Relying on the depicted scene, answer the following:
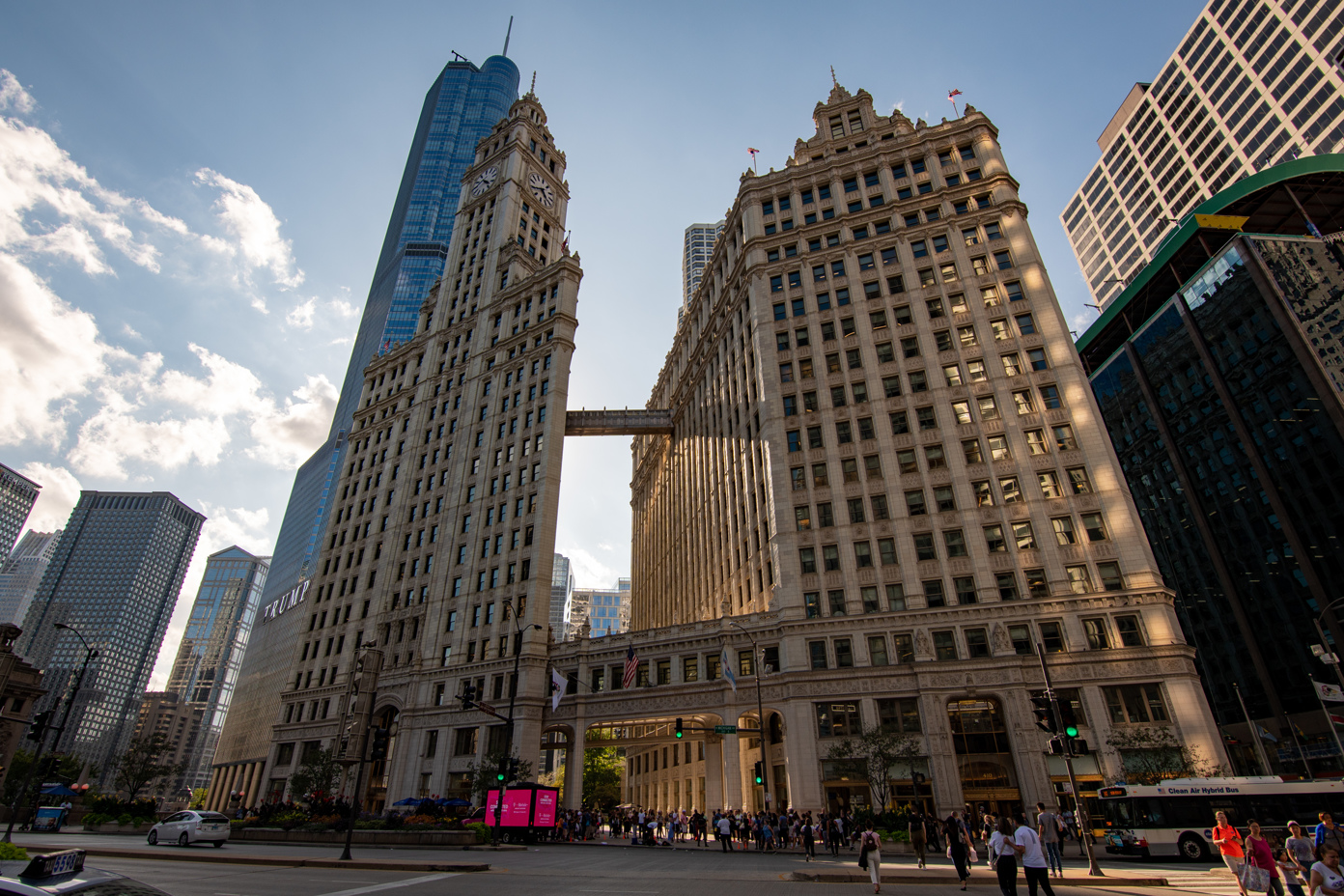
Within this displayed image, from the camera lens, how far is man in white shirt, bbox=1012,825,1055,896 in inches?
534

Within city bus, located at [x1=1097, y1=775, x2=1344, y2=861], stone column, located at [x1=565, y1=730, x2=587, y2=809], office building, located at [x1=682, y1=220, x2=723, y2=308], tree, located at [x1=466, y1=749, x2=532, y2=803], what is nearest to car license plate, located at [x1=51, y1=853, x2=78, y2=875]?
city bus, located at [x1=1097, y1=775, x2=1344, y2=861]

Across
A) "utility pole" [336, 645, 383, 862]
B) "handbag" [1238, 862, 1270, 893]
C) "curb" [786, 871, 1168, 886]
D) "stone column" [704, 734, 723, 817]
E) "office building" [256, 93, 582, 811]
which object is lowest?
"curb" [786, 871, 1168, 886]

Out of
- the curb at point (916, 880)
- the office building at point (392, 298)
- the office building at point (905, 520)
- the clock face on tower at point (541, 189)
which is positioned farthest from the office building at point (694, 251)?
the curb at point (916, 880)

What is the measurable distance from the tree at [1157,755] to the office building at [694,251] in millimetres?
144072

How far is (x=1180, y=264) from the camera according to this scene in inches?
2972

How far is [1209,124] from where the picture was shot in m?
101

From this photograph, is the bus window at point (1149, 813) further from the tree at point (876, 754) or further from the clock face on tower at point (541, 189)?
the clock face on tower at point (541, 189)

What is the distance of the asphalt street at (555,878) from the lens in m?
16.1

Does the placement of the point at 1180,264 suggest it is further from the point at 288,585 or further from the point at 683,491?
the point at 288,585

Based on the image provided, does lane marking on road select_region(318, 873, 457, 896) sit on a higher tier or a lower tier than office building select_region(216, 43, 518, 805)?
lower

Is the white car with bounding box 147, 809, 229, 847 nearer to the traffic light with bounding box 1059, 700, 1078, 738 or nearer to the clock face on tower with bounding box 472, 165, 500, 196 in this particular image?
the traffic light with bounding box 1059, 700, 1078, 738

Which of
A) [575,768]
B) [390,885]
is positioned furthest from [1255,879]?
[575,768]

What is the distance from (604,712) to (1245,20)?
4900 inches

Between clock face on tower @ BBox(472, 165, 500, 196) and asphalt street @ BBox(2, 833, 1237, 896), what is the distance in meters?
87.3
